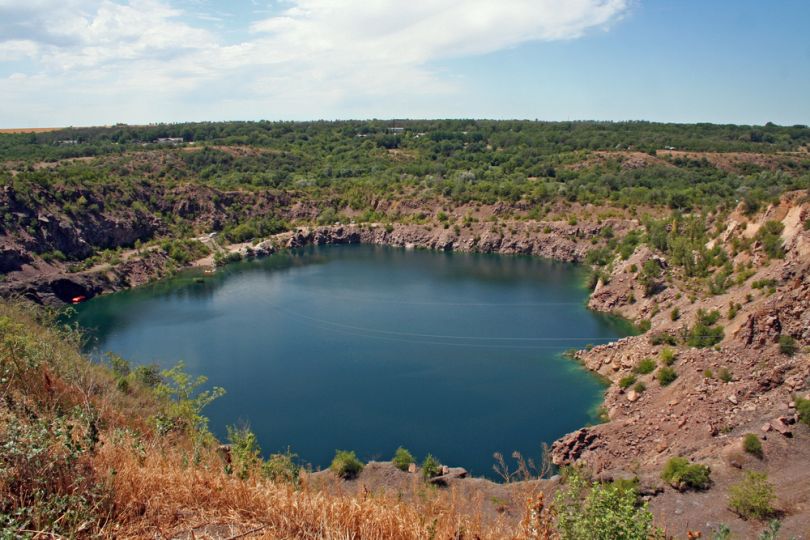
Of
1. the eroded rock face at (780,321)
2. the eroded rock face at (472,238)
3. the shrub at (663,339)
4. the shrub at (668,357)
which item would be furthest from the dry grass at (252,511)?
the eroded rock face at (472,238)

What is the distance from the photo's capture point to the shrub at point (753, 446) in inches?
798

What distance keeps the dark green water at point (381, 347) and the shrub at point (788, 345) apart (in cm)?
917

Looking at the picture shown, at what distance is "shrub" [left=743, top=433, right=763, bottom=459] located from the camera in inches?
798

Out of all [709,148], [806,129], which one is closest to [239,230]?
[709,148]

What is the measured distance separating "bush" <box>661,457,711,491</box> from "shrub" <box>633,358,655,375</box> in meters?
10.8

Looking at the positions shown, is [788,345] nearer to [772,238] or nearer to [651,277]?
[772,238]

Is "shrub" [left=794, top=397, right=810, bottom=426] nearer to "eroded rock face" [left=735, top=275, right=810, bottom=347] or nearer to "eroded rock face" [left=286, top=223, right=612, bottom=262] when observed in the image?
"eroded rock face" [left=735, top=275, right=810, bottom=347]

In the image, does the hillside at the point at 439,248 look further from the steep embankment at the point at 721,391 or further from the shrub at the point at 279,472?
the shrub at the point at 279,472

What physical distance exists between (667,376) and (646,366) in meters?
2.39

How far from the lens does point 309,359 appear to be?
39344 mm

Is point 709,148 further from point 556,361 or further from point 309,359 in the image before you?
point 309,359

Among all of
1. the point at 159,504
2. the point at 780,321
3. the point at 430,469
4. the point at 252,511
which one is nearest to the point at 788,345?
the point at 780,321

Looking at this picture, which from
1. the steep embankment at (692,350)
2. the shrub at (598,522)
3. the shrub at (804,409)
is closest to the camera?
the shrub at (598,522)

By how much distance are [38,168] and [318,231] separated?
136 ft
